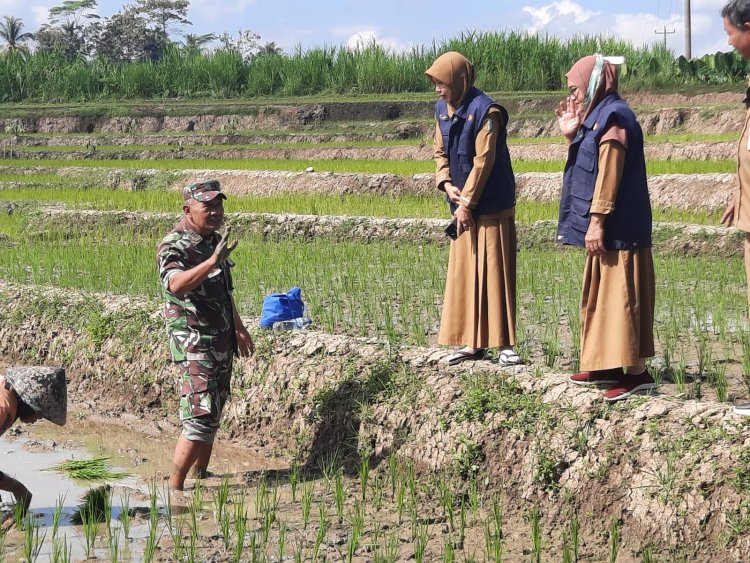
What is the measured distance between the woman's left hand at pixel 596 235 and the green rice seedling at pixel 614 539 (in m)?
1.16

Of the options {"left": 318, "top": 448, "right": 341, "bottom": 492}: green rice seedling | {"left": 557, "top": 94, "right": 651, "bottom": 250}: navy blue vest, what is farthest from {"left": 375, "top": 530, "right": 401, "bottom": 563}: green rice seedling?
{"left": 557, "top": 94, "right": 651, "bottom": 250}: navy blue vest

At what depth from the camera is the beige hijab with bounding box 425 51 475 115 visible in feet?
17.8

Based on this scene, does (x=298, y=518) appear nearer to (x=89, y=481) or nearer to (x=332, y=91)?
(x=89, y=481)

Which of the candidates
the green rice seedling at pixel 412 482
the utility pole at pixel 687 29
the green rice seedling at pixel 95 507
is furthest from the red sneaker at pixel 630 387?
the utility pole at pixel 687 29

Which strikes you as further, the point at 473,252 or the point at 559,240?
the point at 473,252

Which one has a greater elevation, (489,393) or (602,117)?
(602,117)

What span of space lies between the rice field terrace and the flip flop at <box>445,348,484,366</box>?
8 cm

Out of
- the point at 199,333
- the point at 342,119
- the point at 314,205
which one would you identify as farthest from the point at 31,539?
the point at 342,119

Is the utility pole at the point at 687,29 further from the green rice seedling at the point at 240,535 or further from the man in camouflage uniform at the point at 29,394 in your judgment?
the man in camouflage uniform at the point at 29,394

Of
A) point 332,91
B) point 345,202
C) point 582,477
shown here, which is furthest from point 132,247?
point 332,91

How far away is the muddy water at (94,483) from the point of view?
4.38 metres

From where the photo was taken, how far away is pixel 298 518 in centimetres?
463

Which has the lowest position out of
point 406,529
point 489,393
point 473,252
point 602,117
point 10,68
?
point 406,529

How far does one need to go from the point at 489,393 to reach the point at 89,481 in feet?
6.16
